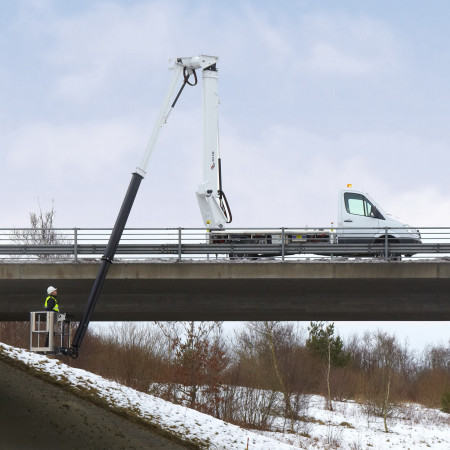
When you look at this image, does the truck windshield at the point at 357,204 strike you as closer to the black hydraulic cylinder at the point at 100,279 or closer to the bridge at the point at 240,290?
the bridge at the point at 240,290

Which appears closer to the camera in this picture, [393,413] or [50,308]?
[50,308]

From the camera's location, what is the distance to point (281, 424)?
42.3 meters

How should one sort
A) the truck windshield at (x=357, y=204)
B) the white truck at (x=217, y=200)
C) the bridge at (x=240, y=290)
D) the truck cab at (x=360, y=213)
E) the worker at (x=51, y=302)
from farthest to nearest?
the truck windshield at (x=357, y=204), the truck cab at (x=360, y=213), the white truck at (x=217, y=200), the bridge at (x=240, y=290), the worker at (x=51, y=302)

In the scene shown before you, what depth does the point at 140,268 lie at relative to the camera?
2384cm

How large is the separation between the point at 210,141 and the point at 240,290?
5.86 meters

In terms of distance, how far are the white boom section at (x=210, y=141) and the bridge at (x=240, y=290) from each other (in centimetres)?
328

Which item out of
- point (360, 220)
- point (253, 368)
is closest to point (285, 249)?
point (360, 220)

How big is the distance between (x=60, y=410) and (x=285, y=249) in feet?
32.9

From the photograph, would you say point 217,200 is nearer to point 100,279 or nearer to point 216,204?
point 216,204

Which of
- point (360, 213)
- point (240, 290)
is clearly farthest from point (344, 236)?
point (240, 290)

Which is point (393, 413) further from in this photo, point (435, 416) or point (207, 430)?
point (207, 430)

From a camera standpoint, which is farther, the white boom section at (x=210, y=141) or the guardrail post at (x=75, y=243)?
the white boom section at (x=210, y=141)

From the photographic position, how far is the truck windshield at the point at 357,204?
2819cm

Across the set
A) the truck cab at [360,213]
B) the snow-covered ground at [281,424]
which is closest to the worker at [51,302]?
the snow-covered ground at [281,424]
